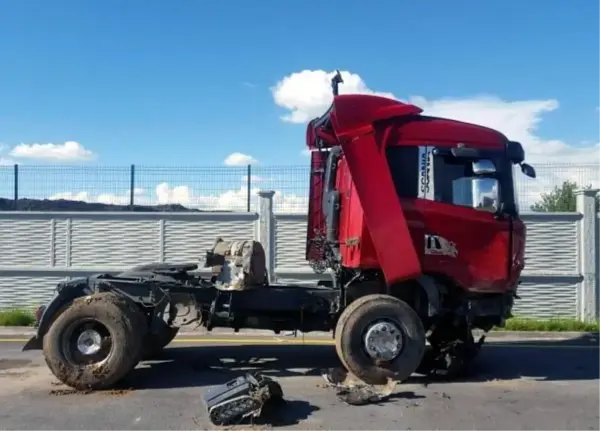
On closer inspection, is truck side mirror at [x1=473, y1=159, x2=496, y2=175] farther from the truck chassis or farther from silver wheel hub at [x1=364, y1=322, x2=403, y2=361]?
silver wheel hub at [x1=364, y1=322, x2=403, y2=361]

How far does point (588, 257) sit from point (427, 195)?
7.70 metres

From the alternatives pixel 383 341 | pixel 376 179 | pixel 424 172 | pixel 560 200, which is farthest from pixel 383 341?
pixel 560 200

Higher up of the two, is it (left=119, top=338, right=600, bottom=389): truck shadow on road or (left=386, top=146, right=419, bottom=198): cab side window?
(left=386, top=146, right=419, bottom=198): cab side window

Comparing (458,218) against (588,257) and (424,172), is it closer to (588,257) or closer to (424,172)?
(424,172)

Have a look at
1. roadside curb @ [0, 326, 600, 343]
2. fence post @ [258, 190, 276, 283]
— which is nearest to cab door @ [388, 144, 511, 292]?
roadside curb @ [0, 326, 600, 343]

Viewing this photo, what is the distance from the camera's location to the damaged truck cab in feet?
26.7

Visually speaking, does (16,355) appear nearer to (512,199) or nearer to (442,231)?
(442,231)

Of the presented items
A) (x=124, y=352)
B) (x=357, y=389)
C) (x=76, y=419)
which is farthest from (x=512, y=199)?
(x=76, y=419)

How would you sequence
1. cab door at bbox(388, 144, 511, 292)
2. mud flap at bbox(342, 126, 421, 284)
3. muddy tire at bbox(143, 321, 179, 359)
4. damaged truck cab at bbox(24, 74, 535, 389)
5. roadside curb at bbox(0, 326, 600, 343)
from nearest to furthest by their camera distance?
damaged truck cab at bbox(24, 74, 535, 389), mud flap at bbox(342, 126, 421, 284), cab door at bbox(388, 144, 511, 292), muddy tire at bbox(143, 321, 179, 359), roadside curb at bbox(0, 326, 600, 343)

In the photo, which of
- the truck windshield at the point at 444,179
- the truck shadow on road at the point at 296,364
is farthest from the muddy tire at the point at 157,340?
the truck windshield at the point at 444,179

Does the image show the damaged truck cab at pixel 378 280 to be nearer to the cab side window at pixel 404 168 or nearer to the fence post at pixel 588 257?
the cab side window at pixel 404 168

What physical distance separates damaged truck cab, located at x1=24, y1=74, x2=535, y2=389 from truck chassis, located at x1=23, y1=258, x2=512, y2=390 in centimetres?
1

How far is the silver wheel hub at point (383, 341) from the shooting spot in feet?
26.9

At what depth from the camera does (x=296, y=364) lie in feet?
31.4
